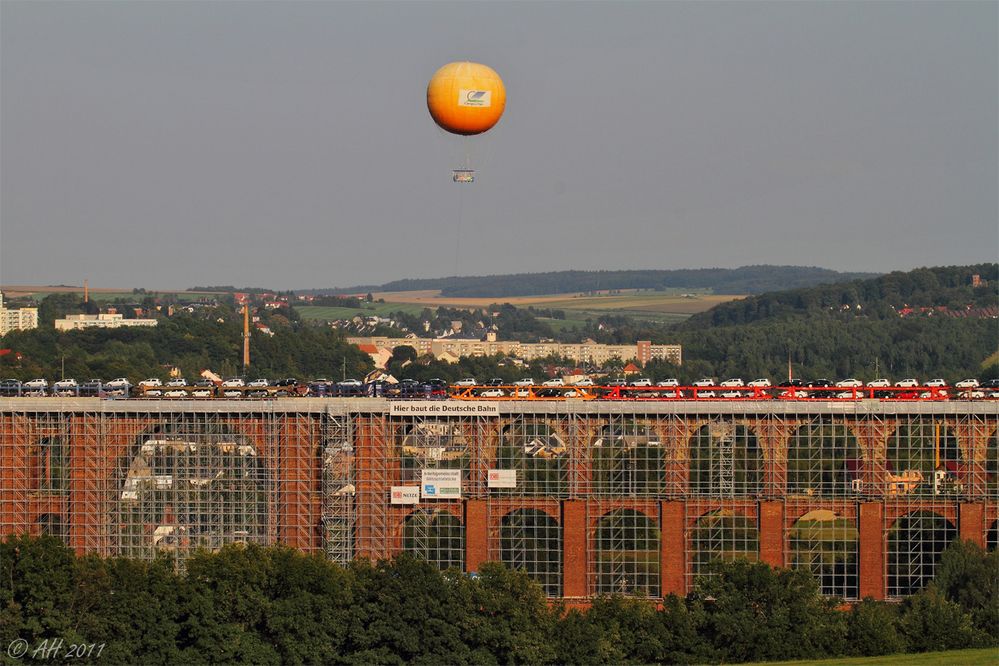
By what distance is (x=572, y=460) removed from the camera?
97062 mm

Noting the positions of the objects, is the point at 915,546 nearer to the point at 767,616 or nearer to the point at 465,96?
the point at 767,616

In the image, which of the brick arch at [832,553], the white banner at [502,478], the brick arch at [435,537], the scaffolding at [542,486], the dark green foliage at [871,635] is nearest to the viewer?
the dark green foliage at [871,635]

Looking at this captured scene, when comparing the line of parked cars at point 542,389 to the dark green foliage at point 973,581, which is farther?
the line of parked cars at point 542,389

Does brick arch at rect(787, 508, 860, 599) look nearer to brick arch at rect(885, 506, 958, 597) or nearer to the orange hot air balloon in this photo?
brick arch at rect(885, 506, 958, 597)

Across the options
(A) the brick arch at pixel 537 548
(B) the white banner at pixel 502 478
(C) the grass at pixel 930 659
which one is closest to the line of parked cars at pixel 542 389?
(B) the white banner at pixel 502 478

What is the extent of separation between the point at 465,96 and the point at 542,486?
21176 mm

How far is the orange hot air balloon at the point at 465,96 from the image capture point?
85500mm

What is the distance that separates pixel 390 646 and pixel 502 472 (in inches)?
793

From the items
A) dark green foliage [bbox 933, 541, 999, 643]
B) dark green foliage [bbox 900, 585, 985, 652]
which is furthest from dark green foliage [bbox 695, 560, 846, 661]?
dark green foliage [bbox 933, 541, 999, 643]

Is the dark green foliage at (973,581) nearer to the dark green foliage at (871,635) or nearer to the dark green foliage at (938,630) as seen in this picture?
the dark green foliage at (938,630)

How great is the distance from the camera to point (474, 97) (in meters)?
85.6

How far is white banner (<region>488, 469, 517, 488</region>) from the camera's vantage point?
96438 mm

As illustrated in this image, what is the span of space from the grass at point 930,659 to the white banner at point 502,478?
20.9 m

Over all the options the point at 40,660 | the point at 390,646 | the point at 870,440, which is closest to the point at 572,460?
the point at 870,440
